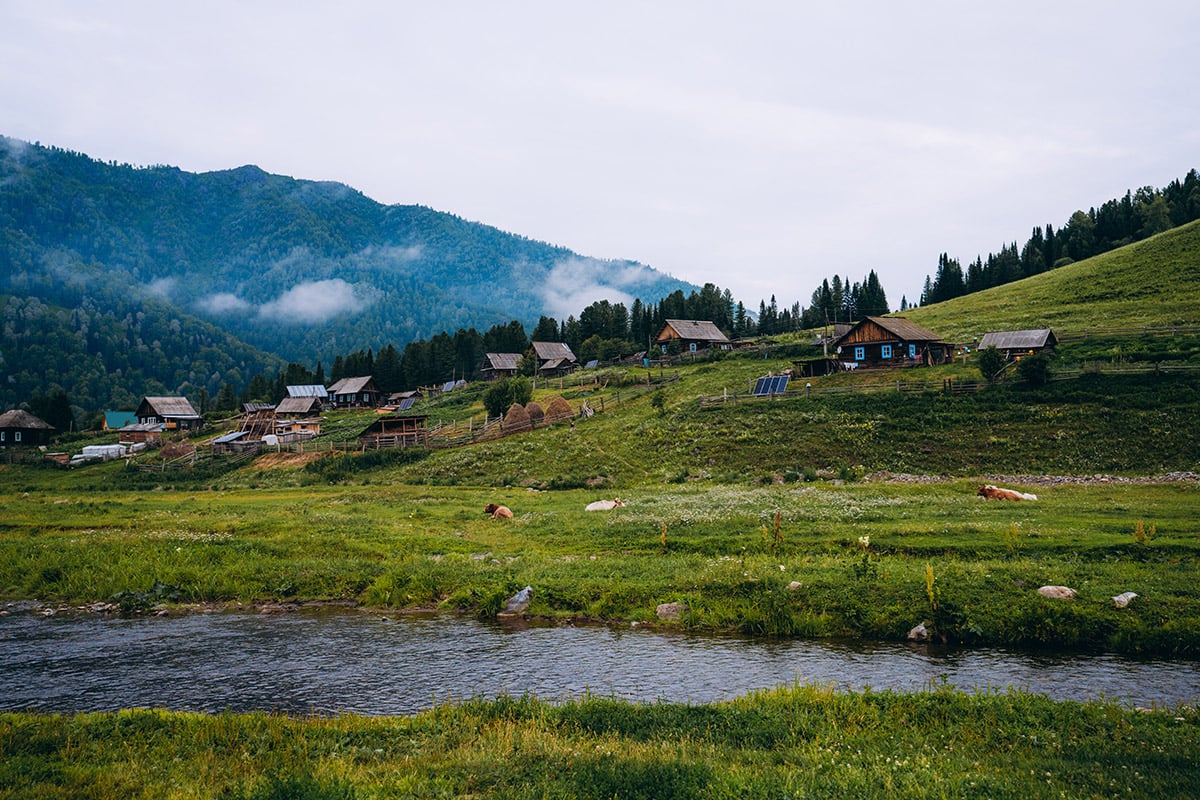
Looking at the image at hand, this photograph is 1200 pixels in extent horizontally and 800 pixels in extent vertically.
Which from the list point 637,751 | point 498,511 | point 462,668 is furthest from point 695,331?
point 637,751

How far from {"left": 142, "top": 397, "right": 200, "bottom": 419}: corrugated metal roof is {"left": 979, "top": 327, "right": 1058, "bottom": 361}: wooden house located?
132 meters

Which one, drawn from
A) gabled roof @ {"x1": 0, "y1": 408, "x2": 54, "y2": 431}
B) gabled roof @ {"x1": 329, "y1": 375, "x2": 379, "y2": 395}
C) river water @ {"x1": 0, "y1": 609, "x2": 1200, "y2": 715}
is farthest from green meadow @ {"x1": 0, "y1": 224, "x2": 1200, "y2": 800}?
gabled roof @ {"x1": 329, "y1": 375, "x2": 379, "y2": 395}

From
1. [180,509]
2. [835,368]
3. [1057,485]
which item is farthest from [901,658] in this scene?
[835,368]

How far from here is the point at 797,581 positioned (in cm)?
2306

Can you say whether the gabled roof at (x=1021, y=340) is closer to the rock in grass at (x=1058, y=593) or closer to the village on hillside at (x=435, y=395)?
the village on hillside at (x=435, y=395)

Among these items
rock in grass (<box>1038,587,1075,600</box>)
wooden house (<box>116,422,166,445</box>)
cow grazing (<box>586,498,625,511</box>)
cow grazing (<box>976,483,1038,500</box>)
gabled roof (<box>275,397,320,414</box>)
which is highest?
gabled roof (<box>275,397,320,414</box>)

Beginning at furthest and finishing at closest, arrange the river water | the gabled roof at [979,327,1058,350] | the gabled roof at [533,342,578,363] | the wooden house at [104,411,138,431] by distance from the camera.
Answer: the gabled roof at [533,342,578,363]
the wooden house at [104,411,138,431]
the gabled roof at [979,327,1058,350]
the river water

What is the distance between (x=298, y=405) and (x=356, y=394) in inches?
598

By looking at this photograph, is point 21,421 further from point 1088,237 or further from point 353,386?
point 1088,237

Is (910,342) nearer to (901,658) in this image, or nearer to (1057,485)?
(1057,485)

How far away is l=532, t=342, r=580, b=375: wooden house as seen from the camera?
431ft

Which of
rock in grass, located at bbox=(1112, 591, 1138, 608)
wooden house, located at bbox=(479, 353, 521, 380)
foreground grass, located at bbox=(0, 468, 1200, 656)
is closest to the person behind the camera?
rock in grass, located at bbox=(1112, 591, 1138, 608)

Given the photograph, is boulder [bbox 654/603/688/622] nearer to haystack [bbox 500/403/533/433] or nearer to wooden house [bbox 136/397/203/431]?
haystack [bbox 500/403/533/433]

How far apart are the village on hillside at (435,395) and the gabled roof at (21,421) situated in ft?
0.46
